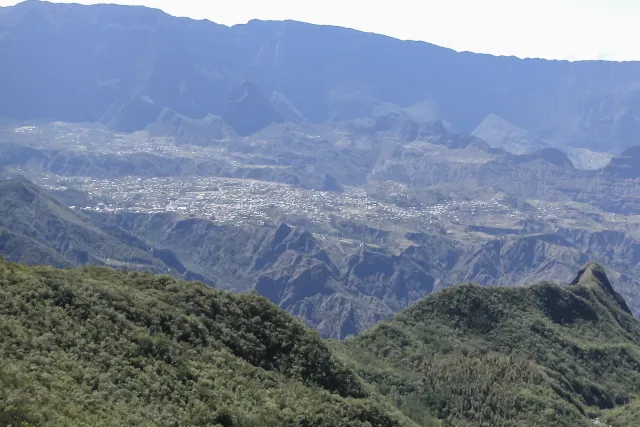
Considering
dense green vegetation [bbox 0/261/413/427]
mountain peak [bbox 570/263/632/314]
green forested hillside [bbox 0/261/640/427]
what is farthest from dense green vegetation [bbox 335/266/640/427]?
dense green vegetation [bbox 0/261/413/427]

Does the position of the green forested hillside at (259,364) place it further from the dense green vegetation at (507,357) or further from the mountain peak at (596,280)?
the mountain peak at (596,280)

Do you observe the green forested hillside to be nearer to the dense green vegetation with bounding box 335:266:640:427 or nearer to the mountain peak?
the dense green vegetation with bounding box 335:266:640:427

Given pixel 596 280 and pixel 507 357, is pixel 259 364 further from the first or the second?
pixel 596 280

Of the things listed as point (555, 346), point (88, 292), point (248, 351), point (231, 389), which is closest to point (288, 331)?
point (248, 351)

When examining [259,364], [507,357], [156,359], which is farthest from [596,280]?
[156,359]

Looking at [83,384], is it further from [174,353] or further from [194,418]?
[174,353]

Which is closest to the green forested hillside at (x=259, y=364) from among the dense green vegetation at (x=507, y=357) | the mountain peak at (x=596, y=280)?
the dense green vegetation at (x=507, y=357)

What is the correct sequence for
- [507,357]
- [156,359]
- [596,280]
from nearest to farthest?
[156,359] < [507,357] < [596,280]

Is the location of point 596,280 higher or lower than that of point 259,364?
lower
